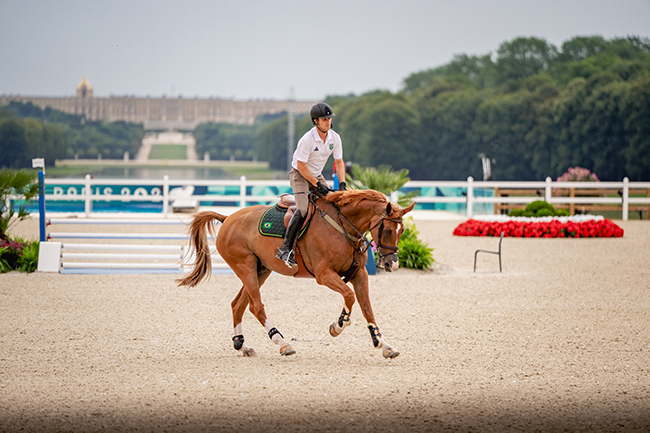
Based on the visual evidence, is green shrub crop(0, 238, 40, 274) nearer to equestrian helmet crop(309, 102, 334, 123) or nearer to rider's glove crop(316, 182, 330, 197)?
rider's glove crop(316, 182, 330, 197)

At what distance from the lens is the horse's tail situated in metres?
7.55

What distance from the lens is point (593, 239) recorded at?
18562 mm

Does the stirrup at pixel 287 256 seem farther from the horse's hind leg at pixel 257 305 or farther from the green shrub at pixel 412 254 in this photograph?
the green shrub at pixel 412 254

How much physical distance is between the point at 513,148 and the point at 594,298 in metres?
56.5

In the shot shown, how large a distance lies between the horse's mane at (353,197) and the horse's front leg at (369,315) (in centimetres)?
64

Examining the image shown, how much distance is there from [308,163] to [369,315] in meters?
1.61

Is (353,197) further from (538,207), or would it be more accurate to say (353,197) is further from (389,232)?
(538,207)

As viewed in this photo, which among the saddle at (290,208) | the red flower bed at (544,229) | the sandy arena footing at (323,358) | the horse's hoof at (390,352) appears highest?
the saddle at (290,208)

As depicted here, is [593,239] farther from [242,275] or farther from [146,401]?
[146,401]

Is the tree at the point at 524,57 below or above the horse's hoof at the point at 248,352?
above

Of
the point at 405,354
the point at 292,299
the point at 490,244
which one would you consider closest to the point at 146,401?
the point at 405,354

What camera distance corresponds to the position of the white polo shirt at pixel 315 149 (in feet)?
21.9

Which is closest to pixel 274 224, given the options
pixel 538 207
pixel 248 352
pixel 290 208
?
pixel 290 208

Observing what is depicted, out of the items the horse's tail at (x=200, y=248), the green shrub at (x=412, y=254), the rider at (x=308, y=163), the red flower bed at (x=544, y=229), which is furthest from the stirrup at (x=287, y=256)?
the red flower bed at (x=544, y=229)
